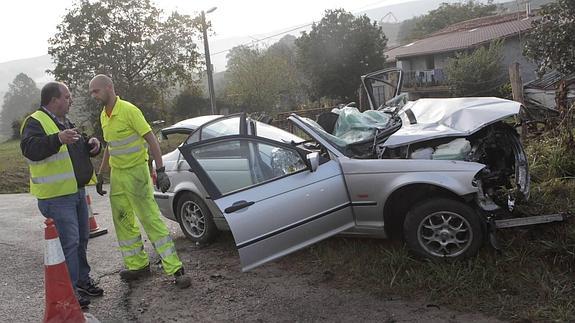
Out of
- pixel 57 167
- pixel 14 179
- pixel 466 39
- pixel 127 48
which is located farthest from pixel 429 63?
pixel 57 167

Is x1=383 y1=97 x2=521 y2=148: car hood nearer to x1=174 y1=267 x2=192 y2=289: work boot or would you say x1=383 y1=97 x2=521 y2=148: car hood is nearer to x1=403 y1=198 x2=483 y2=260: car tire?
x1=403 y1=198 x2=483 y2=260: car tire

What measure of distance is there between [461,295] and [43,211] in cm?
327

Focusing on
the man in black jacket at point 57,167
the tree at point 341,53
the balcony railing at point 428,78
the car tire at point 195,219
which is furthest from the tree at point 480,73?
the man in black jacket at point 57,167

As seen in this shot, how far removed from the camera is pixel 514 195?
15.0 ft

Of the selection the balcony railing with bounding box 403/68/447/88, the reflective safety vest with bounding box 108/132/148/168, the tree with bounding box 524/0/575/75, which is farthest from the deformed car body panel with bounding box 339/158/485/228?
the balcony railing with bounding box 403/68/447/88

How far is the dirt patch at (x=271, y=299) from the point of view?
11.9 ft

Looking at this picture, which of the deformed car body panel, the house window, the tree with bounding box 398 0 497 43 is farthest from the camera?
the tree with bounding box 398 0 497 43

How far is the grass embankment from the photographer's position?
350cm

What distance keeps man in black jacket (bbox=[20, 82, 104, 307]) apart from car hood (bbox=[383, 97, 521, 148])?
266cm

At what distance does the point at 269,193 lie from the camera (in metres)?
3.91

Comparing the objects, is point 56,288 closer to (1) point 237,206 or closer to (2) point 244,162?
(1) point 237,206

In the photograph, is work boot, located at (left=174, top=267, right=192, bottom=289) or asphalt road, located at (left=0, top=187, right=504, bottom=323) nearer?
asphalt road, located at (left=0, top=187, right=504, bottom=323)

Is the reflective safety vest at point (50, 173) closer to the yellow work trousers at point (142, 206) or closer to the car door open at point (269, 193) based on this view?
the yellow work trousers at point (142, 206)

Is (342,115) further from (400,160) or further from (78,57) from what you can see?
(78,57)
